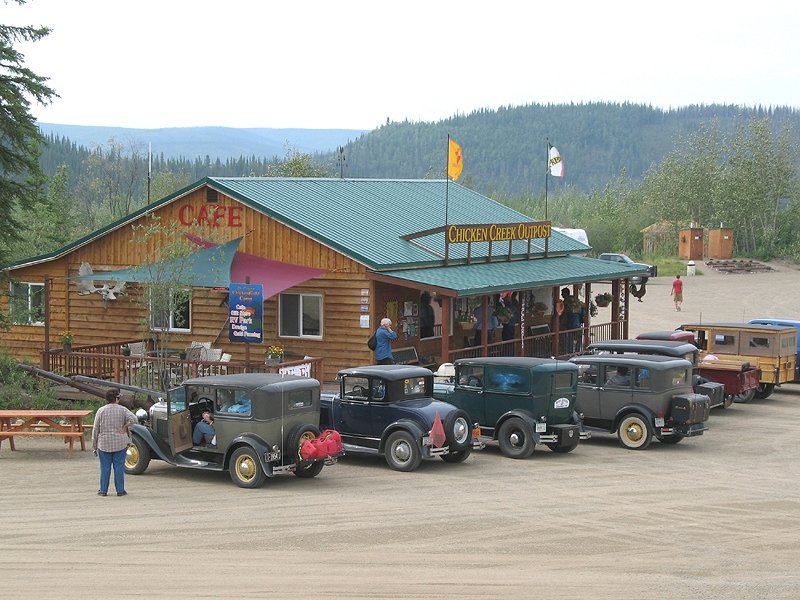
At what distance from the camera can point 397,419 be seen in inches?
762

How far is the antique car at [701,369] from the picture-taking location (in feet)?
80.8

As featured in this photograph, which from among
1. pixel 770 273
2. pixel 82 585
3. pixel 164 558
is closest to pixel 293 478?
pixel 164 558

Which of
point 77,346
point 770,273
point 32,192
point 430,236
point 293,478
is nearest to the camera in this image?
point 293,478

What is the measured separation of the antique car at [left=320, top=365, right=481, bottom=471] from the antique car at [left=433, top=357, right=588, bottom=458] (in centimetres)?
81

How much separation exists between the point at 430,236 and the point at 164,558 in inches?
737

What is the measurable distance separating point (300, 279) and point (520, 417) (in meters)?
8.25

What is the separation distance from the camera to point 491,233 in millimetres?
31922

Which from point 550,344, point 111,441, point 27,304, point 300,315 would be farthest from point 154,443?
point 550,344

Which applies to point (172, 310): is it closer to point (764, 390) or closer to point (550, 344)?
point (550, 344)

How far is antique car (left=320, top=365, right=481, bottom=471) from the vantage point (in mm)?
19109

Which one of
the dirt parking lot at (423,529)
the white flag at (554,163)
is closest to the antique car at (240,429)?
the dirt parking lot at (423,529)

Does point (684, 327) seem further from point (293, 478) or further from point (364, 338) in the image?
point (293, 478)

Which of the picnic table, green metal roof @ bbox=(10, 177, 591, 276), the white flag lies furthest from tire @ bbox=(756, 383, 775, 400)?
the picnic table

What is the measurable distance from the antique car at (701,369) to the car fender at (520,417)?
16.3 feet
